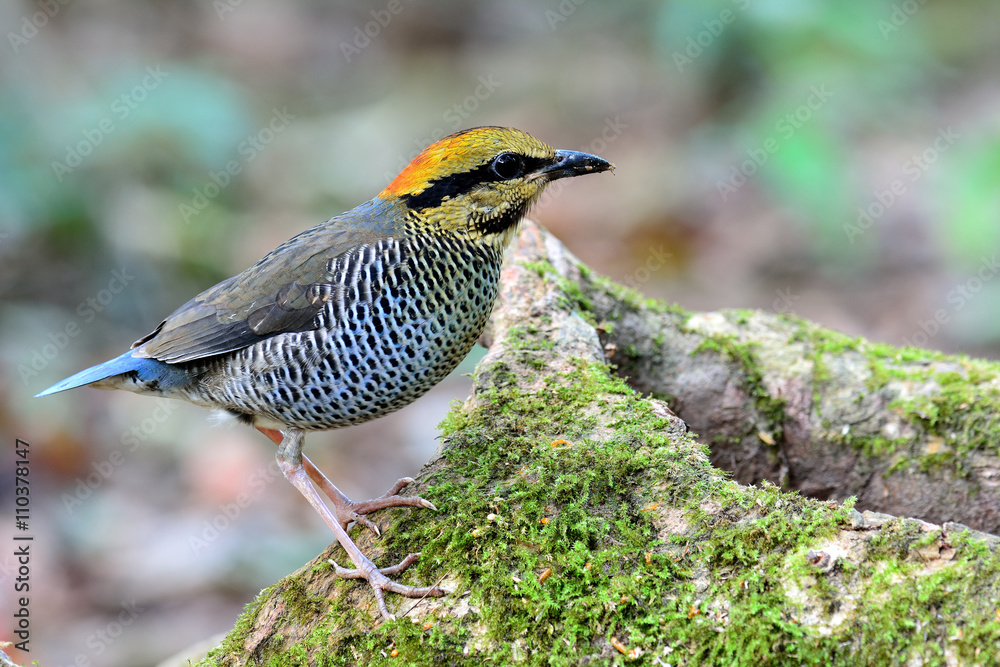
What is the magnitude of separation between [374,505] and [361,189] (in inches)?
299

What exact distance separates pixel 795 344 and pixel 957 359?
2.64 feet

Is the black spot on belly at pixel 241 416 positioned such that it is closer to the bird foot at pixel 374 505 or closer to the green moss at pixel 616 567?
the bird foot at pixel 374 505

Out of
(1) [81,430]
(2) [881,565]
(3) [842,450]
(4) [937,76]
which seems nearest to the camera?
(2) [881,565]

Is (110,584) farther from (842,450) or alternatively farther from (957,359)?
(957,359)

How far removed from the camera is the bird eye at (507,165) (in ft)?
12.7

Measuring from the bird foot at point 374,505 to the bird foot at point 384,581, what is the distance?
250 mm

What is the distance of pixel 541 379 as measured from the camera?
13.1 ft

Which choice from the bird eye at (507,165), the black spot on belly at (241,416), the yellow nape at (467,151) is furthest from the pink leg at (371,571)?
the bird eye at (507,165)

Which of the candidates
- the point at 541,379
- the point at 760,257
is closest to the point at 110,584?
the point at 541,379

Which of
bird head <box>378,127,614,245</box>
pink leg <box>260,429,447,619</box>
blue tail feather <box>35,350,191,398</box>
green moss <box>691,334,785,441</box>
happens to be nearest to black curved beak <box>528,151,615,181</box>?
bird head <box>378,127,614,245</box>

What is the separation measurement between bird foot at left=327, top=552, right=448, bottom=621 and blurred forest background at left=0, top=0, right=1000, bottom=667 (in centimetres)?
308

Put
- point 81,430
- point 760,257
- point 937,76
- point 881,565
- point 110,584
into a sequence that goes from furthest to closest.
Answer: point 937,76 → point 760,257 → point 81,430 → point 110,584 → point 881,565

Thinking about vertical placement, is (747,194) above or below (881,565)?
above

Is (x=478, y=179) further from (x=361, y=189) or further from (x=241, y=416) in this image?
(x=361, y=189)
